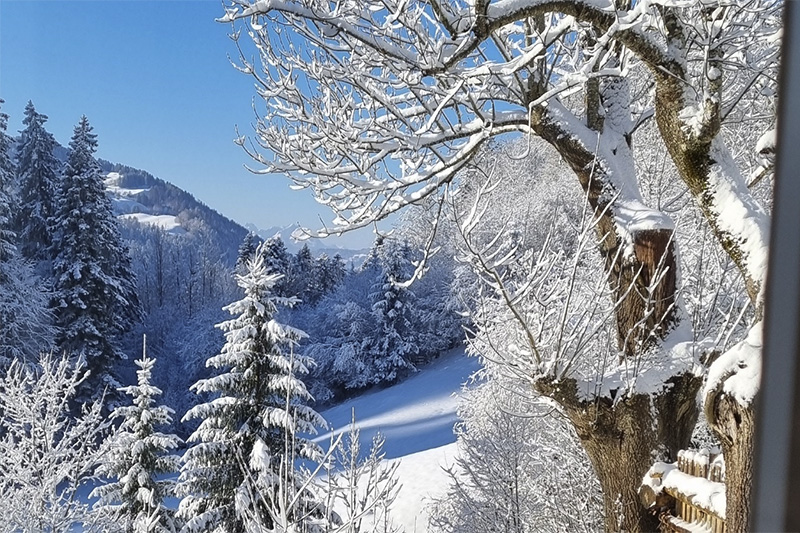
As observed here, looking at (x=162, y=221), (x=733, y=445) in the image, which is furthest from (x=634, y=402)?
(x=162, y=221)

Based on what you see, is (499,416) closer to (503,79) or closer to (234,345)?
(234,345)

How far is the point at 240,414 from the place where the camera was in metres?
7.45

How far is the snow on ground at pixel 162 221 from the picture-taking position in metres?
31.9

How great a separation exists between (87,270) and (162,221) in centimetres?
1712

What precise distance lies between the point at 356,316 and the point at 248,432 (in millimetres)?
16356

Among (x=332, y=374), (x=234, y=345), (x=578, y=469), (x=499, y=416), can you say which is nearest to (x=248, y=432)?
(x=234, y=345)

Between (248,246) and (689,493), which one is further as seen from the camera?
(248,246)

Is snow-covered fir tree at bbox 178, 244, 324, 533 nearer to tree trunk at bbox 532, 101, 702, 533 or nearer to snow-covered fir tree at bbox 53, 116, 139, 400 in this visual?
tree trunk at bbox 532, 101, 702, 533

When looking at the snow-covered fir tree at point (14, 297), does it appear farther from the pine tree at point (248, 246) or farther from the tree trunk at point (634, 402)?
the tree trunk at point (634, 402)

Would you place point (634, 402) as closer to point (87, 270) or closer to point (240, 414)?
point (240, 414)

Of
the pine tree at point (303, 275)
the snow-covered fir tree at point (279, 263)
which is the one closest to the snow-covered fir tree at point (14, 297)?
the snow-covered fir tree at point (279, 263)

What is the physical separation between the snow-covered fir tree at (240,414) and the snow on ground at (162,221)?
1017 inches

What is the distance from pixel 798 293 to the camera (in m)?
0.77

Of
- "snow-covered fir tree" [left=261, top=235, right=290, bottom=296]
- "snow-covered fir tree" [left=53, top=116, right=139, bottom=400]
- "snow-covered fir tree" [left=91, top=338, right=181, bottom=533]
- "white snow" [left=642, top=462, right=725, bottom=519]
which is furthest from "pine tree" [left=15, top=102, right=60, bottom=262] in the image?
"white snow" [left=642, top=462, right=725, bottom=519]
